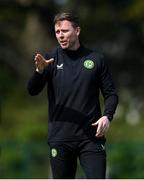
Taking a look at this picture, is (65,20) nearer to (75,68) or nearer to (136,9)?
(75,68)

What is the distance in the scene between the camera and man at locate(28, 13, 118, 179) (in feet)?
27.9

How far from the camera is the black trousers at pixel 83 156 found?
A: 850cm

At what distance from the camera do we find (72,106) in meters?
8.51

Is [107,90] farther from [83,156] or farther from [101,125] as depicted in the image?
[83,156]

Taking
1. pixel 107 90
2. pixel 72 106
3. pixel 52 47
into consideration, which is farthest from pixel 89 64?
pixel 52 47

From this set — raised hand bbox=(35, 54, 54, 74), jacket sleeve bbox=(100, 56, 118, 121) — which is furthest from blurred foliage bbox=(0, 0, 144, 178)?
raised hand bbox=(35, 54, 54, 74)

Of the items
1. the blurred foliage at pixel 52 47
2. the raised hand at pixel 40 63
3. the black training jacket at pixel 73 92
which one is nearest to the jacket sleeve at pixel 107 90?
the black training jacket at pixel 73 92

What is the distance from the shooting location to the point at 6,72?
28578mm

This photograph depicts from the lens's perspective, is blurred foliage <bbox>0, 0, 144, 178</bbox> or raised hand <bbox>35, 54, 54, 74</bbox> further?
blurred foliage <bbox>0, 0, 144, 178</bbox>

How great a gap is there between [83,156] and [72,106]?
1.46ft

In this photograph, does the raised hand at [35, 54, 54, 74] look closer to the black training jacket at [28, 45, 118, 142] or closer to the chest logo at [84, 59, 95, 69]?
the black training jacket at [28, 45, 118, 142]

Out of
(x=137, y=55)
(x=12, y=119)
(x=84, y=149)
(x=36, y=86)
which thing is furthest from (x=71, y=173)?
(x=12, y=119)

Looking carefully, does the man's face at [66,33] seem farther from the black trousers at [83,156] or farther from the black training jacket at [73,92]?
the black trousers at [83,156]

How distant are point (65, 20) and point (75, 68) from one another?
0.42 metres
